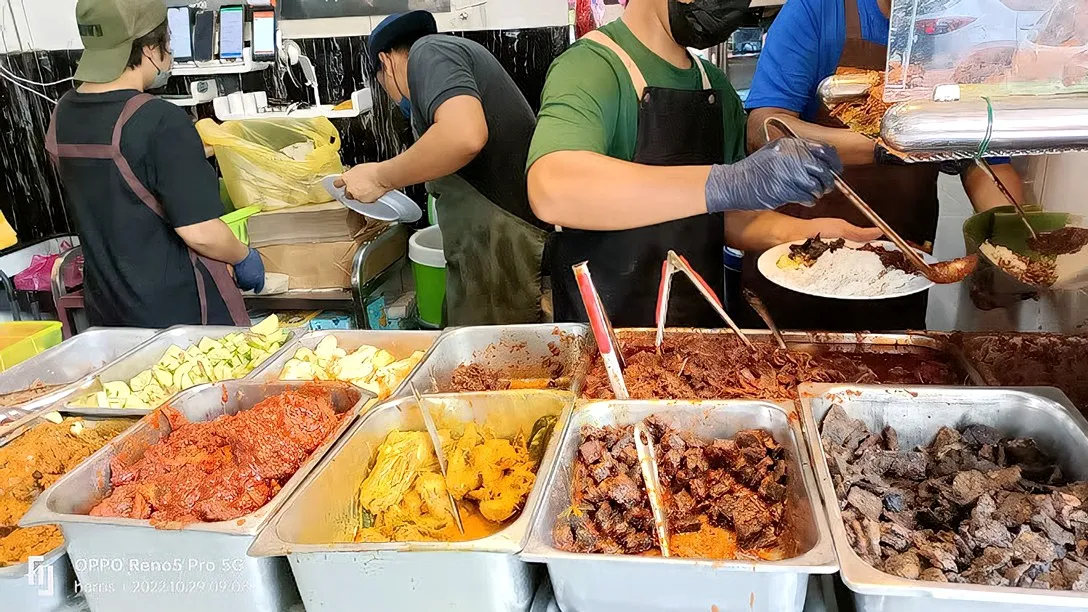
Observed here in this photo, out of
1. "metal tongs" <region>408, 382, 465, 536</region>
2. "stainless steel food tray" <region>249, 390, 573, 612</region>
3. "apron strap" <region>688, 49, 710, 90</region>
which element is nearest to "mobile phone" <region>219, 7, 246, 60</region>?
"apron strap" <region>688, 49, 710, 90</region>

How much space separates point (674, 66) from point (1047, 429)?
4.41 feet

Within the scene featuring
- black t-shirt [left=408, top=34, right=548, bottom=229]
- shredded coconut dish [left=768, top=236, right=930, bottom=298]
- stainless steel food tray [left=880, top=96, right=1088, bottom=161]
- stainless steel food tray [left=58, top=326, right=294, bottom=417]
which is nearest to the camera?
stainless steel food tray [left=880, top=96, right=1088, bottom=161]

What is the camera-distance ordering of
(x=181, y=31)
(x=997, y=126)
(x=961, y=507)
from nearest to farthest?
1. (x=997, y=126)
2. (x=961, y=507)
3. (x=181, y=31)

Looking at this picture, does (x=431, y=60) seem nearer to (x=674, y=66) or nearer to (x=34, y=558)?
(x=674, y=66)

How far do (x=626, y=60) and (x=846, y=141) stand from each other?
835mm

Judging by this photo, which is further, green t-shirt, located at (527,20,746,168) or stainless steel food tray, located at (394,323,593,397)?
stainless steel food tray, located at (394,323,593,397)

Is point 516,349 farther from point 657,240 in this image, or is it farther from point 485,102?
point 485,102

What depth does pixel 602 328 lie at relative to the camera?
5.15 feet

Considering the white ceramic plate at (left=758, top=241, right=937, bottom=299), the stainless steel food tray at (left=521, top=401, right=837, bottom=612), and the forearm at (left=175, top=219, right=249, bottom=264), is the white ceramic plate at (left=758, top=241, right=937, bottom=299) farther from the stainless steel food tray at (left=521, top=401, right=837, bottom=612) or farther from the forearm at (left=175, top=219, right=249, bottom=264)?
the forearm at (left=175, top=219, right=249, bottom=264)

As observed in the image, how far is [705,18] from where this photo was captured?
1974mm

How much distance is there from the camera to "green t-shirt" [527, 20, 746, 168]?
1851 mm

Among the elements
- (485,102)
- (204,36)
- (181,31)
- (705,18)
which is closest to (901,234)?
(705,18)

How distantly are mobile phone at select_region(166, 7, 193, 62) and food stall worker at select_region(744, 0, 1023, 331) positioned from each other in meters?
3.18

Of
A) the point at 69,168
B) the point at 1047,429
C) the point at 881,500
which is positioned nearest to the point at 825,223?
the point at 1047,429
